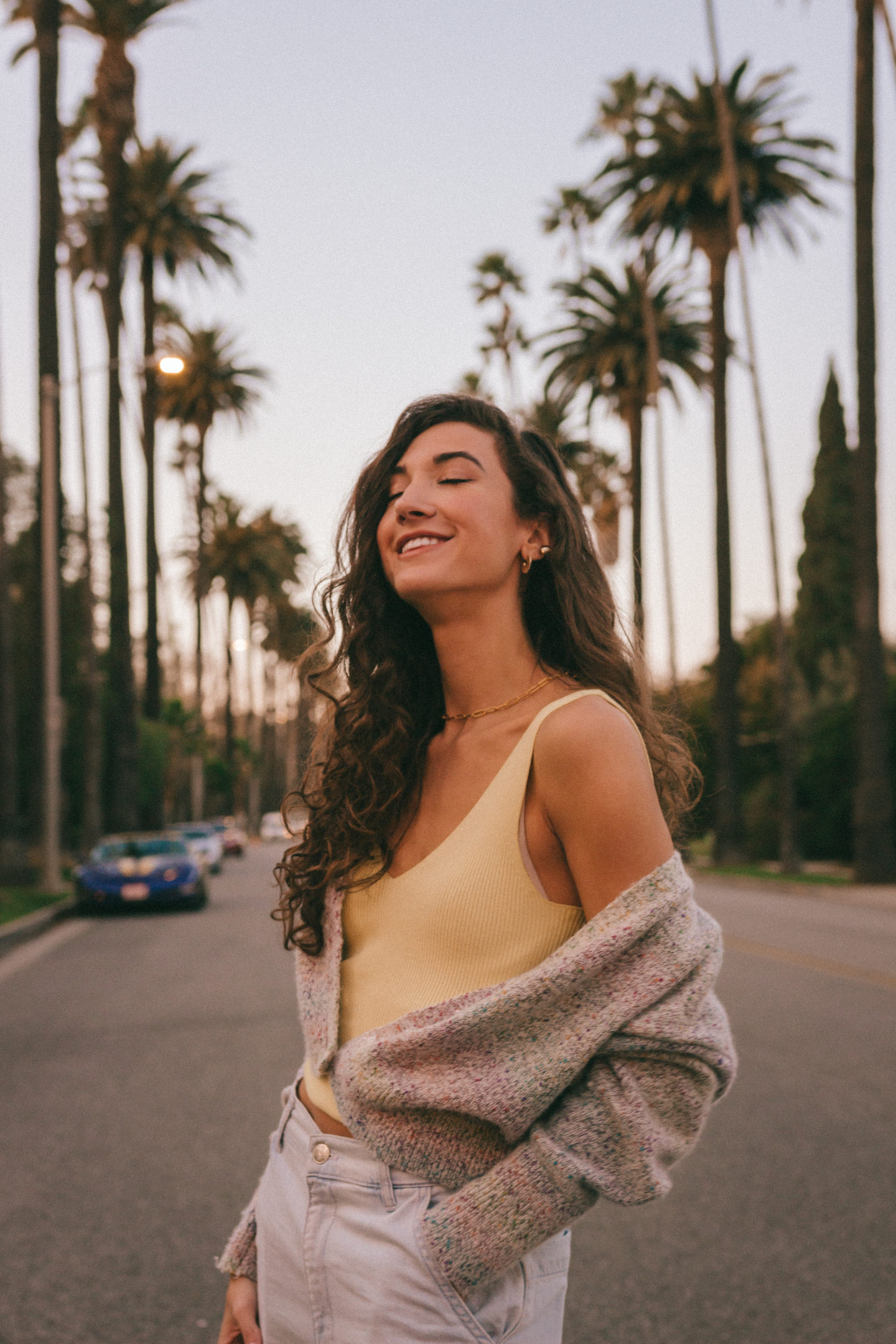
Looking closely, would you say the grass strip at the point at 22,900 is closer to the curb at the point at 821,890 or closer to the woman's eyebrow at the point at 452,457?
the curb at the point at 821,890

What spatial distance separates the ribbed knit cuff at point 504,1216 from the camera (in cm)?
171

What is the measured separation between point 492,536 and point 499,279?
48995mm

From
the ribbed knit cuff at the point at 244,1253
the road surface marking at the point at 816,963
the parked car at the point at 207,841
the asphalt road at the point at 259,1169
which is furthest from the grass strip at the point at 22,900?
the ribbed knit cuff at the point at 244,1253

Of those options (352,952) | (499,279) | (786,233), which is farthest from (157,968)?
(499,279)

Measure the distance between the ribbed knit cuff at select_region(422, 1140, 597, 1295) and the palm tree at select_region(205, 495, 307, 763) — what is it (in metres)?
66.6

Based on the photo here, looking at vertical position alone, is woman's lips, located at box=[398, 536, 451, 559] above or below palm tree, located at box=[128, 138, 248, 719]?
below

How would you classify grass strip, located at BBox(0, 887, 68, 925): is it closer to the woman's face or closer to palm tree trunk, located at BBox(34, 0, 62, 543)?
palm tree trunk, located at BBox(34, 0, 62, 543)

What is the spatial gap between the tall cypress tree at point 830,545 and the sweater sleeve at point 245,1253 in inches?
1853

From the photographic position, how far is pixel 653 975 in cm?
171

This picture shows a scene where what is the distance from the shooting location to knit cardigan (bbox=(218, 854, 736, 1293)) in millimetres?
1700

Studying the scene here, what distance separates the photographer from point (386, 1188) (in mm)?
1829

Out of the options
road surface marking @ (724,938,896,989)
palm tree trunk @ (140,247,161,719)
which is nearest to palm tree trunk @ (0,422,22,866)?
road surface marking @ (724,938,896,989)

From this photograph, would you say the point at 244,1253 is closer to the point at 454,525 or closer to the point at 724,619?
the point at 454,525

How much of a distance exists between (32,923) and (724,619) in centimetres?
1894
